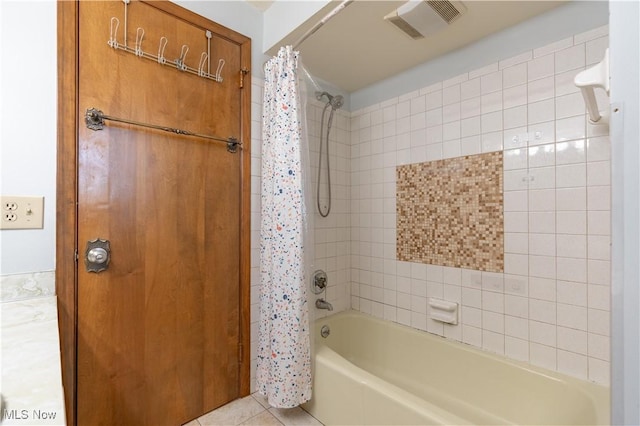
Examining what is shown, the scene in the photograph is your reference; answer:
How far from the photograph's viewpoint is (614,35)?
33 centimetres

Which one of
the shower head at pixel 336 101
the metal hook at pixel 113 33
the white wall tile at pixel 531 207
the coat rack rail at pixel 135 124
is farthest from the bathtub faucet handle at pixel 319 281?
the metal hook at pixel 113 33

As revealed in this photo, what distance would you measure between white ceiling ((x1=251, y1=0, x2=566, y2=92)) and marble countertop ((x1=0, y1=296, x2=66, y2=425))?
169cm

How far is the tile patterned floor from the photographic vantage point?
1571 millimetres

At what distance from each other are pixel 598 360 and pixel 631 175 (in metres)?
1.63

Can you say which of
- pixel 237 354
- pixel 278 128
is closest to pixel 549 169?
pixel 278 128

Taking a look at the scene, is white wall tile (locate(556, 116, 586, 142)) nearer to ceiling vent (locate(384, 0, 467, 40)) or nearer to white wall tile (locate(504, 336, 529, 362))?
ceiling vent (locate(384, 0, 467, 40))

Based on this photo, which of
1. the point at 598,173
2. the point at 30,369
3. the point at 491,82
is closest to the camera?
the point at 30,369

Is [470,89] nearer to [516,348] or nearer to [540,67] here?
[540,67]

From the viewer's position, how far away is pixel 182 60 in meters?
1.55

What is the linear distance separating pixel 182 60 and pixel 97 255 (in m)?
1.03

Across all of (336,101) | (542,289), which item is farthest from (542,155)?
(336,101)

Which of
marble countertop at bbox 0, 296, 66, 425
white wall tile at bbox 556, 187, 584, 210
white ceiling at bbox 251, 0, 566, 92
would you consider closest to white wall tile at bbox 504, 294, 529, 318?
white wall tile at bbox 556, 187, 584, 210

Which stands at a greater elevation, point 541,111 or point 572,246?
point 541,111

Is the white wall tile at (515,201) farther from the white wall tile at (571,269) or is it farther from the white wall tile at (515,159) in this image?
the white wall tile at (571,269)
